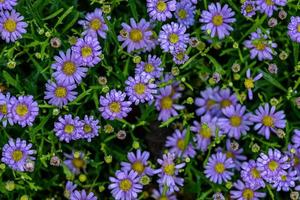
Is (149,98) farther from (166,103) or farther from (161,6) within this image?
(161,6)

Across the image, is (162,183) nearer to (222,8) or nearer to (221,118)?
(221,118)

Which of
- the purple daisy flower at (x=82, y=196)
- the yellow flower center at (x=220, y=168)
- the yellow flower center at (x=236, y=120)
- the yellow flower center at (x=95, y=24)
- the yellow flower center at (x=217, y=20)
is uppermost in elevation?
the yellow flower center at (x=217, y=20)

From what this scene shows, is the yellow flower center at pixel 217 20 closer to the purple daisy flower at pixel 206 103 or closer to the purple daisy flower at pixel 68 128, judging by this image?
the purple daisy flower at pixel 206 103

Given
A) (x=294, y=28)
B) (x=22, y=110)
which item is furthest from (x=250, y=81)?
(x=22, y=110)

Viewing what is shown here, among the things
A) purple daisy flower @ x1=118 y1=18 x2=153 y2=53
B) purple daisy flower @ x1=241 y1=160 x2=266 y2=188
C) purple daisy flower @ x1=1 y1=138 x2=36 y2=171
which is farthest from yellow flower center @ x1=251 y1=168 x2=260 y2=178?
purple daisy flower @ x1=1 y1=138 x2=36 y2=171

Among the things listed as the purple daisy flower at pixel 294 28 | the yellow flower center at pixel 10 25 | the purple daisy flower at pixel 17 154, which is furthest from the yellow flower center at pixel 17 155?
the purple daisy flower at pixel 294 28

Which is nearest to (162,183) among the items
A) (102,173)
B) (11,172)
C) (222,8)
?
(102,173)
